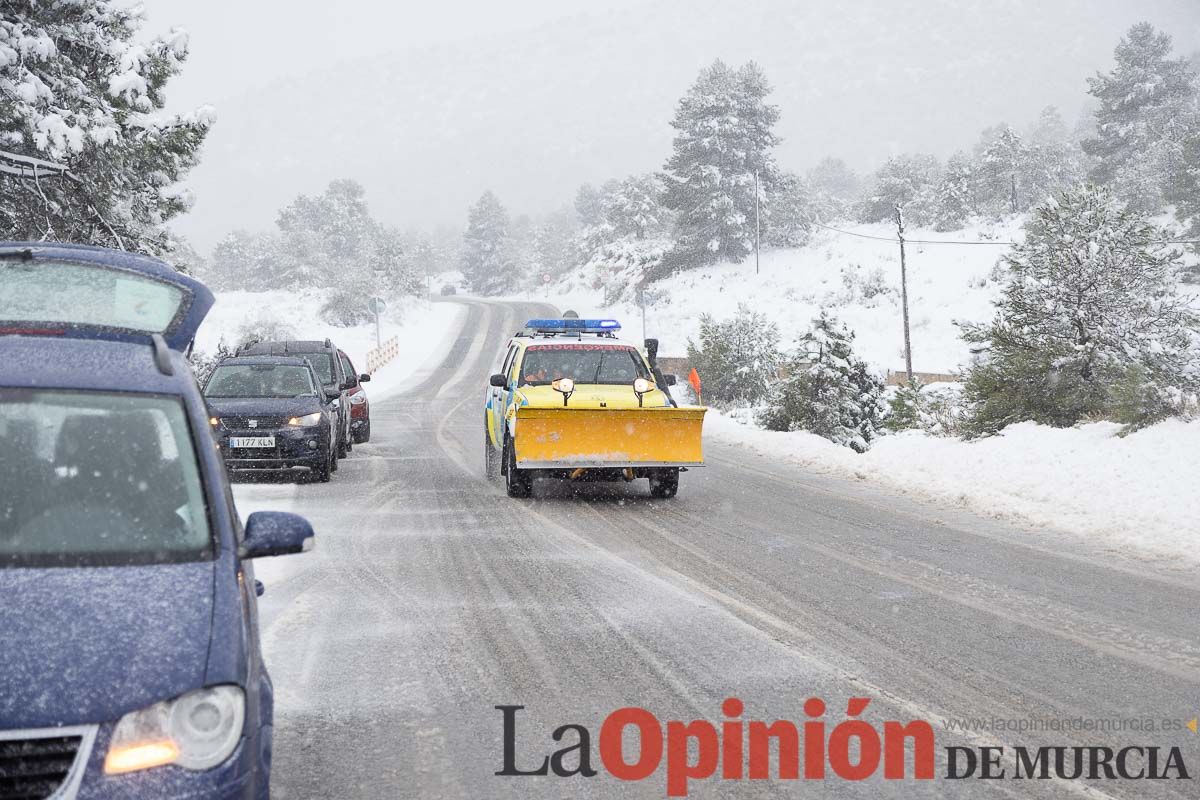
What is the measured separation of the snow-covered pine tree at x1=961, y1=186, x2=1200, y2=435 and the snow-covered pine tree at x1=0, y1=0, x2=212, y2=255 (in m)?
15.3

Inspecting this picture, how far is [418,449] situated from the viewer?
17.5 m

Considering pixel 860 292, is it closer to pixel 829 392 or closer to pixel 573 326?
pixel 829 392

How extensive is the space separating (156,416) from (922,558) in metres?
6.23

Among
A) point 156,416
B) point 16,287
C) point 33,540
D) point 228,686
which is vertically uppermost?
point 16,287

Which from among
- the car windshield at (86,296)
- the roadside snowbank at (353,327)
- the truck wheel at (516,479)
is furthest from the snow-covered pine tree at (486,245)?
the car windshield at (86,296)

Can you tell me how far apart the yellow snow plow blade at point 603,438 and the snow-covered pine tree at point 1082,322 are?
19.0 ft

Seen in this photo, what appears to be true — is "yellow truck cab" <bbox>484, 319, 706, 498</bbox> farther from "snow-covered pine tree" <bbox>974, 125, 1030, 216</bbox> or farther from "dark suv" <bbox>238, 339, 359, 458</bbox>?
"snow-covered pine tree" <bbox>974, 125, 1030, 216</bbox>

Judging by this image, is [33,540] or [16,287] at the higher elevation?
[16,287]

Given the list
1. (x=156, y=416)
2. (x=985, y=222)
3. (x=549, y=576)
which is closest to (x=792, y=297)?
(x=985, y=222)

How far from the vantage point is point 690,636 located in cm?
574

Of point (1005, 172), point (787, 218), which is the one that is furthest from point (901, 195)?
point (787, 218)

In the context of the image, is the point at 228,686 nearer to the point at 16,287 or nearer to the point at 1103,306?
the point at 16,287

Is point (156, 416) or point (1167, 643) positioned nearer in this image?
point (156, 416)

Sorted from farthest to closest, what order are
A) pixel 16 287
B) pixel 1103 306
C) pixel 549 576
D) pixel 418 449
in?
pixel 418 449 < pixel 1103 306 < pixel 549 576 < pixel 16 287
